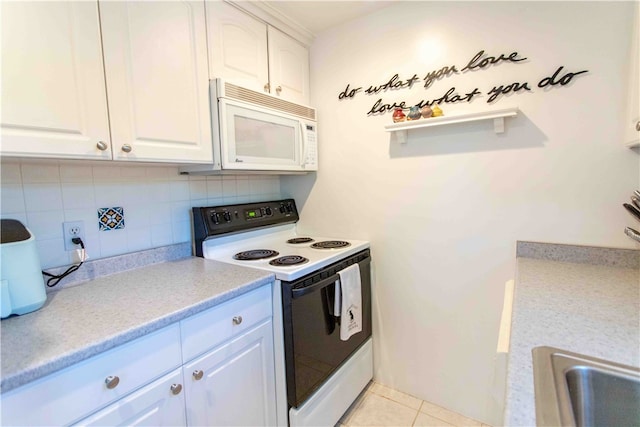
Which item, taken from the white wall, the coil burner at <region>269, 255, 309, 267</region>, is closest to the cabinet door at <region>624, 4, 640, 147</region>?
the white wall

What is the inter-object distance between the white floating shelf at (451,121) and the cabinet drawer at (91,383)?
4.77 ft

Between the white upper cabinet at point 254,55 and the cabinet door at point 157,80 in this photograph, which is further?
the white upper cabinet at point 254,55

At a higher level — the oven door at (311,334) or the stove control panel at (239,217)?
the stove control panel at (239,217)

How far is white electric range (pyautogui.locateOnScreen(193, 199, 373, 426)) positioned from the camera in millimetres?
1427

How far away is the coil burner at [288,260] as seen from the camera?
1524mm

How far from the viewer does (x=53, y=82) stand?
1.00 meters

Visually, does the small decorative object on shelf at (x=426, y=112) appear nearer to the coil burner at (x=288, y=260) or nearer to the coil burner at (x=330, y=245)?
the coil burner at (x=330, y=245)

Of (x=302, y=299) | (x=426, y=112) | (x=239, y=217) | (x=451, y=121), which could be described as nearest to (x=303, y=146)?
(x=239, y=217)

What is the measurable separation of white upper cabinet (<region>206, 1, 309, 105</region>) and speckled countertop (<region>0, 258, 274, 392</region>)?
0.97 m

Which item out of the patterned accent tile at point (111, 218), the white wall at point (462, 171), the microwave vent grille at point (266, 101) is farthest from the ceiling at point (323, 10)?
the patterned accent tile at point (111, 218)

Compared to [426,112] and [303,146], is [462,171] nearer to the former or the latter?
[426,112]

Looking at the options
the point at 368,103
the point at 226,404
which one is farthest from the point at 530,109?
the point at 226,404

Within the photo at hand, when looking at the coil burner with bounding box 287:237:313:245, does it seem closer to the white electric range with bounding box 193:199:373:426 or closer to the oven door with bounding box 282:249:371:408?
the white electric range with bounding box 193:199:373:426

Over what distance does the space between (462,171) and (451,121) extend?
279 mm
